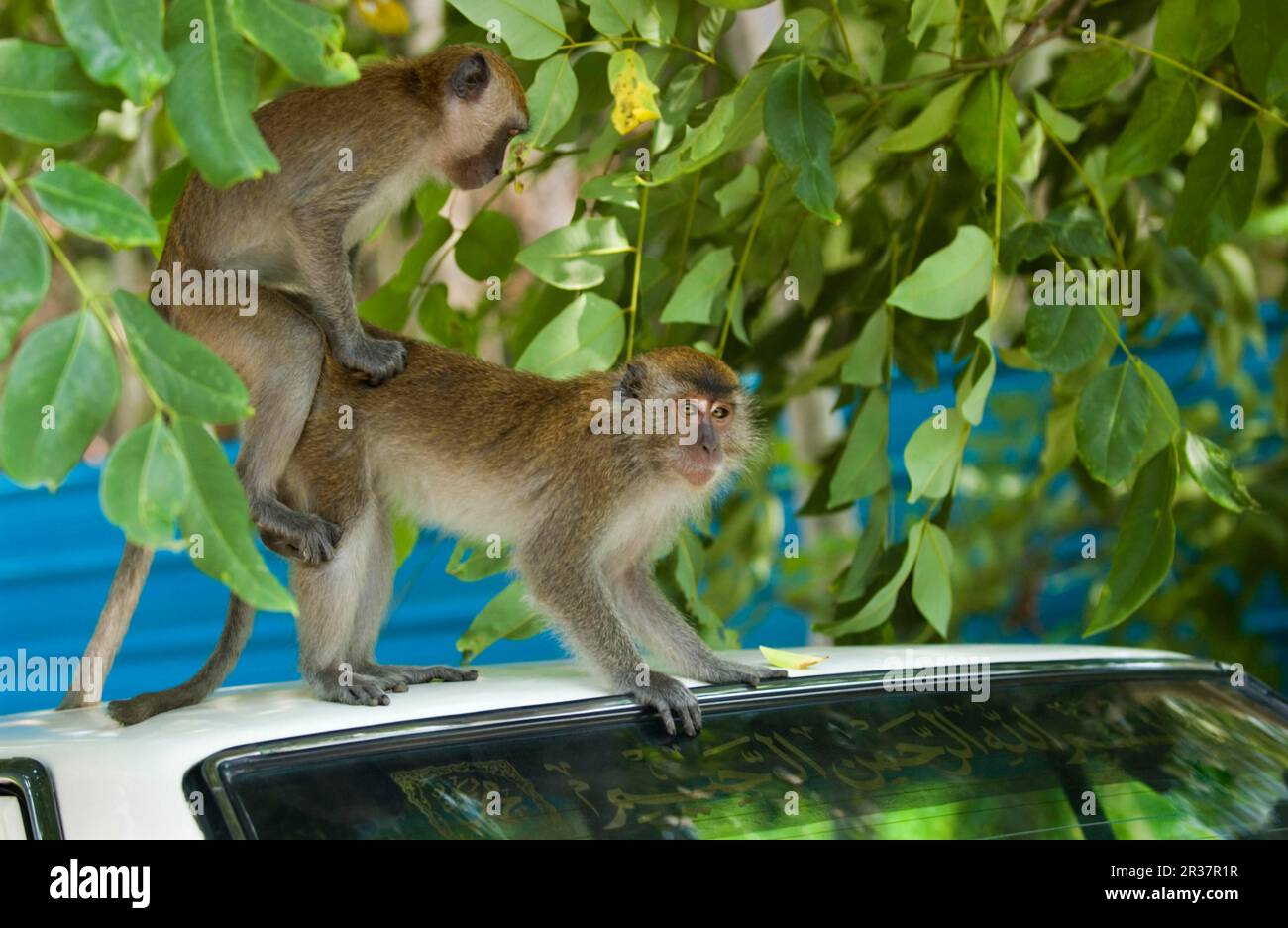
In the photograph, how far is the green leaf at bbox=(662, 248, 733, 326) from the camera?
4469 mm

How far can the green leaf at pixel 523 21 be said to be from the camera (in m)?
3.66

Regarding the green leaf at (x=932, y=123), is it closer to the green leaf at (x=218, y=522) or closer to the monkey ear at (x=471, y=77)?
the monkey ear at (x=471, y=77)

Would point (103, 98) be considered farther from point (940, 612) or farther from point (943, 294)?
point (940, 612)

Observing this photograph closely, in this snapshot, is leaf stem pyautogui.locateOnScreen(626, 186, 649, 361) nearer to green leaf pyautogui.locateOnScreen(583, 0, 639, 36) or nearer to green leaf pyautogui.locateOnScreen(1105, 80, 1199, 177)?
green leaf pyautogui.locateOnScreen(583, 0, 639, 36)

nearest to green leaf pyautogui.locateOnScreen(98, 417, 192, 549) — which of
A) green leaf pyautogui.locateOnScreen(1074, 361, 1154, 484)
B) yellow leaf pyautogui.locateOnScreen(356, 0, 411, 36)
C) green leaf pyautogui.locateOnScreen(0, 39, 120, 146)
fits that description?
green leaf pyautogui.locateOnScreen(0, 39, 120, 146)

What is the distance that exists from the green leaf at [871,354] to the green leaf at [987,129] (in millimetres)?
565

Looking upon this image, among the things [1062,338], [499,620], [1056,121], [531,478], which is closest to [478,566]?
[499,620]

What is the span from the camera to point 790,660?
3582 mm

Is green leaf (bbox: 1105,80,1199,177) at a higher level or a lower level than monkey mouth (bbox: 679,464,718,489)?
higher

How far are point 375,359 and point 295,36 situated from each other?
1773 millimetres

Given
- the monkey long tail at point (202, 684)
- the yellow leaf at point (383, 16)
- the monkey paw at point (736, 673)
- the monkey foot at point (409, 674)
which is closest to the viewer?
the monkey long tail at point (202, 684)

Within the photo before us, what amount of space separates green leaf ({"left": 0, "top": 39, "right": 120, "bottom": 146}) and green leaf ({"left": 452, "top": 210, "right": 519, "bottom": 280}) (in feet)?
8.17

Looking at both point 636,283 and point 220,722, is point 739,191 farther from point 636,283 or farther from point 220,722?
point 220,722

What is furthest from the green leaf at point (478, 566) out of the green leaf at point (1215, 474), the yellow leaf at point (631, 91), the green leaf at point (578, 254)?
the green leaf at point (1215, 474)
